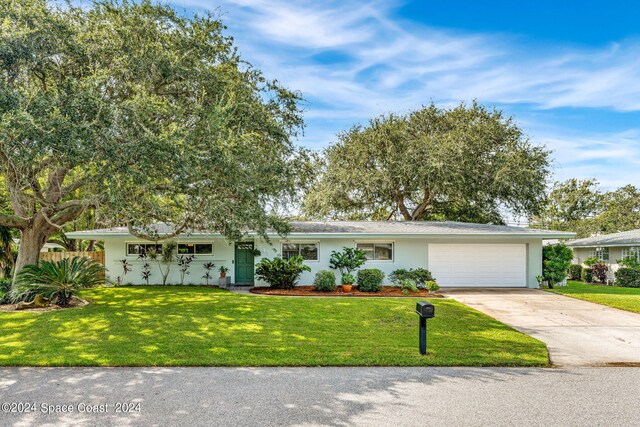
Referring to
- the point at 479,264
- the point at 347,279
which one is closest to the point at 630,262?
the point at 479,264

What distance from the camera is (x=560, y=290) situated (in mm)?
15258

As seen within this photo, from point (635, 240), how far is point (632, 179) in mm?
24137

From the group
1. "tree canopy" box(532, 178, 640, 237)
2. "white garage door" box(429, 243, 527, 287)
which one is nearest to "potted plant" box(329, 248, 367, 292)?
"white garage door" box(429, 243, 527, 287)

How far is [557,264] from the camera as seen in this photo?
1589cm

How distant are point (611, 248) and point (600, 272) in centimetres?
166

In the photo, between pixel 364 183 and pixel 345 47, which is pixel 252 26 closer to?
pixel 345 47

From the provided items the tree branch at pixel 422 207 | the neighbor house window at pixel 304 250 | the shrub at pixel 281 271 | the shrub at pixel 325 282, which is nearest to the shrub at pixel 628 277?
the tree branch at pixel 422 207

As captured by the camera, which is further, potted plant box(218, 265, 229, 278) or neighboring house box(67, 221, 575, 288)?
potted plant box(218, 265, 229, 278)

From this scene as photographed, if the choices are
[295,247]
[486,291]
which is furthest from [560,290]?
[295,247]

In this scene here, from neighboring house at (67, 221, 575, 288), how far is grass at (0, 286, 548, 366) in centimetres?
425

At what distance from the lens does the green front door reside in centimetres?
1650

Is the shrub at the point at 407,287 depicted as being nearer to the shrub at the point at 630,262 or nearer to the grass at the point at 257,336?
the grass at the point at 257,336

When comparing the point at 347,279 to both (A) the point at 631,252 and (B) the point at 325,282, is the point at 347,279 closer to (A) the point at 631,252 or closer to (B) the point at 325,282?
(B) the point at 325,282

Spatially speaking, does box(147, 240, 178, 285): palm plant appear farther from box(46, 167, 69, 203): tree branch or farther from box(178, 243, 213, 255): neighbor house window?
box(46, 167, 69, 203): tree branch
